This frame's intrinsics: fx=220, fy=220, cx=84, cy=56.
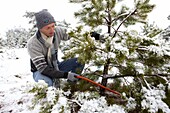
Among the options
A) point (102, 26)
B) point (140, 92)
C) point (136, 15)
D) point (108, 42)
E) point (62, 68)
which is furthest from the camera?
point (62, 68)

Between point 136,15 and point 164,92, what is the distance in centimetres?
131

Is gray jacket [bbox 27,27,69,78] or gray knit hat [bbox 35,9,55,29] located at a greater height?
gray knit hat [bbox 35,9,55,29]

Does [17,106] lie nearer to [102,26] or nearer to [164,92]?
[102,26]

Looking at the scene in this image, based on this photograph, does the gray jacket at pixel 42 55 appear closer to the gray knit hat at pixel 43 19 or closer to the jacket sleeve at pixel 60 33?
the jacket sleeve at pixel 60 33

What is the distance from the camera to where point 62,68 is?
431 centimetres

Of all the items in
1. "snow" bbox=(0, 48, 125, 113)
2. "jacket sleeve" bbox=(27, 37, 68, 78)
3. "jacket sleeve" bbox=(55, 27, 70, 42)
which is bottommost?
"snow" bbox=(0, 48, 125, 113)

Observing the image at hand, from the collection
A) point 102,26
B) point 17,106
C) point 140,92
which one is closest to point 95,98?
point 140,92

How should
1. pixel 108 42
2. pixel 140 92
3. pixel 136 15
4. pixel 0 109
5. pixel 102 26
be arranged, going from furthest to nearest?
pixel 0 109, pixel 102 26, pixel 136 15, pixel 140 92, pixel 108 42

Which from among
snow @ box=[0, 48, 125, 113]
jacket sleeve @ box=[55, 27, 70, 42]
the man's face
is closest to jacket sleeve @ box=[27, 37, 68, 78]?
the man's face

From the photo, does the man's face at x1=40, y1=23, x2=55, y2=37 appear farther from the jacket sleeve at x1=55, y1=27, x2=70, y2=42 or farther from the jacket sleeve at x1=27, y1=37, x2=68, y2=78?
the jacket sleeve at x1=55, y1=27, x2=70, y2=42

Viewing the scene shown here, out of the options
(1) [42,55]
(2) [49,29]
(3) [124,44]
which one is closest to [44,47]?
(1) [42,55]

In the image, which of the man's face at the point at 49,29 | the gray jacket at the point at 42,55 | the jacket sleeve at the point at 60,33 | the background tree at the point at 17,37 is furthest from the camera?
the background tree at the point at 17,37

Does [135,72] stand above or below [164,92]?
above

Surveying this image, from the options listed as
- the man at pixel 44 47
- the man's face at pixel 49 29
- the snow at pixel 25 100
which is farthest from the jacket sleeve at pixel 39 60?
the snow at pixel 25 100
